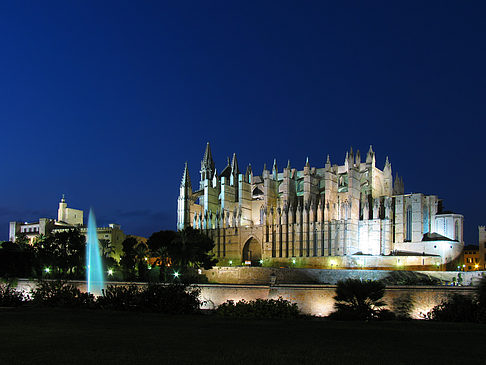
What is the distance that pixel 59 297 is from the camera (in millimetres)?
27797

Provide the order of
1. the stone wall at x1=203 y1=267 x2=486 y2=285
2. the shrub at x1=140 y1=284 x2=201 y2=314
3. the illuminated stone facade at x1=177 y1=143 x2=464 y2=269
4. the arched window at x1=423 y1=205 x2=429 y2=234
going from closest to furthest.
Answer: the shrub at x1=140 y1=284 x2=201 y2=314 → the stone wall at x1=203 y1=267 x2=486 y2=285 → the illuminated stone facade at x1=177 y1=143 x2=464 y2=269 → the arched window at x1=423 y1=205 x2=429 y2=234

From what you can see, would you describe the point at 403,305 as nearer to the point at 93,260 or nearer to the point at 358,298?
the point at 358,298

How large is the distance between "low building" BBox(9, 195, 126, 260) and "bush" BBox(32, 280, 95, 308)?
47.5m

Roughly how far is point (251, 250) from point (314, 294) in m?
40.4

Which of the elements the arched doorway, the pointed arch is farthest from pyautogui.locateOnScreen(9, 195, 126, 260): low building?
the pointed arch

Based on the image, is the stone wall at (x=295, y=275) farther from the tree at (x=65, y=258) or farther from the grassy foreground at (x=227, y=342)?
the grassy foreground at (x=227, y=342)

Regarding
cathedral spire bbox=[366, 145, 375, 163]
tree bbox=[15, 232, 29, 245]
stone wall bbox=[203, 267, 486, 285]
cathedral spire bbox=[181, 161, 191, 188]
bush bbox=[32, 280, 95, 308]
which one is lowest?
stone wall bbox=[203, 267, 486, 285]

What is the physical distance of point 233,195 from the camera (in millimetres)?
76188

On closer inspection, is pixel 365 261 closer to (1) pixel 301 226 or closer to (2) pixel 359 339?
(1) pixel 301 226

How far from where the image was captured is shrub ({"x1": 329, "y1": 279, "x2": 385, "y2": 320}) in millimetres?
23511

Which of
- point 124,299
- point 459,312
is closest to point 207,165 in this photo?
point 124,299

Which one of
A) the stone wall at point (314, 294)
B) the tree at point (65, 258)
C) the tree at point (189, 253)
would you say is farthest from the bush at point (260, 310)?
the tree at point (65, 258)

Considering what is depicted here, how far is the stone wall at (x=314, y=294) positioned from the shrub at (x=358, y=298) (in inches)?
128

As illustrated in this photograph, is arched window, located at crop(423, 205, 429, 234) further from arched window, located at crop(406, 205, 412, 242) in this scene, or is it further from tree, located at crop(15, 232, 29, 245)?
tree, located at crop(15, 232, 29, 245)
